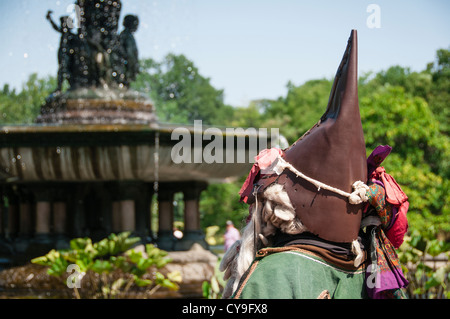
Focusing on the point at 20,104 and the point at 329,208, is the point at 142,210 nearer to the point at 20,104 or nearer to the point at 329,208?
the point at 329,208

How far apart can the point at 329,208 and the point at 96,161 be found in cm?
673

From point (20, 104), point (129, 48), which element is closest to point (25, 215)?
point (129, 48)

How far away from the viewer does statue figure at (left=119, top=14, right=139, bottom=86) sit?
1052 cm

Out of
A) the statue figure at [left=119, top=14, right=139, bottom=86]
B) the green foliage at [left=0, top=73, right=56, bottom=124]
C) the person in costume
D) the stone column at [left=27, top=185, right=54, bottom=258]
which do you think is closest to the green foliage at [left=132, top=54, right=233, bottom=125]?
the green foliage at [left=0, top=73, right=56, bottom=124]

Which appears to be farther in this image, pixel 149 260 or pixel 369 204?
pixel 149 260

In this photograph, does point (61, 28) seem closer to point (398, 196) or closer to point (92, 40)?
point (92, 40)

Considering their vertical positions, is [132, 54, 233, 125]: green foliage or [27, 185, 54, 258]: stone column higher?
[132, 54, 233, 125]: green foliage

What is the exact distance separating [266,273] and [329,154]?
52cm

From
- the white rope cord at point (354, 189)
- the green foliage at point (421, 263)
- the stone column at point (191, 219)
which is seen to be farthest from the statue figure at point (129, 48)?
the white rope cord at point (354, 189)

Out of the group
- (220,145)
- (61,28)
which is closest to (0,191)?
(61,28)

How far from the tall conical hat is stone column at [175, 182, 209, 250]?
7.66 m

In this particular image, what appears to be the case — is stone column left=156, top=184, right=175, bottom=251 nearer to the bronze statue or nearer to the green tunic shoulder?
the bronze statue
